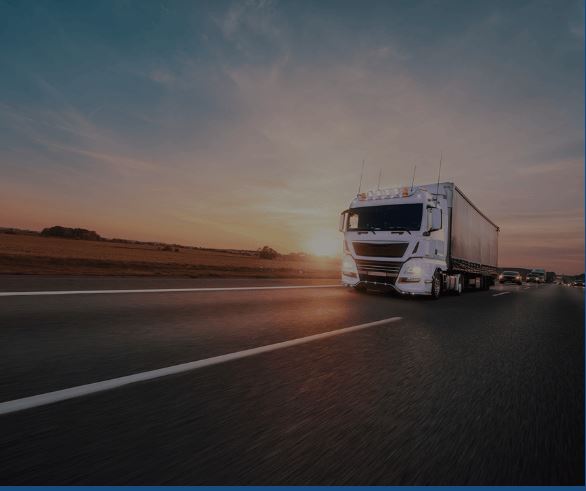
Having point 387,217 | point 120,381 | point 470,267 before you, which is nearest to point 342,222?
point 387,217

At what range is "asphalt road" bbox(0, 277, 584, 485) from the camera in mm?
1654

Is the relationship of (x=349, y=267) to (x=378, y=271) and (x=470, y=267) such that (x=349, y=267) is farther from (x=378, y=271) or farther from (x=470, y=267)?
(x=470, y=267)

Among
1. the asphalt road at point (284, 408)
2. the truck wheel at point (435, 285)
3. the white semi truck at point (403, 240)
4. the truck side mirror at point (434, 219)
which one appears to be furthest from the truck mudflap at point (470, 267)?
the asphalt road at point (284, 408)

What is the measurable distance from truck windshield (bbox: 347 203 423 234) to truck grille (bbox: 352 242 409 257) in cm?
57

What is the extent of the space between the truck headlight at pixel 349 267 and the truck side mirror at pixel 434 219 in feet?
8.49

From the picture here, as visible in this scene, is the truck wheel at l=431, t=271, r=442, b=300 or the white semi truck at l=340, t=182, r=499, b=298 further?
the truck wheel at l=431, t=271, r=442, b=300

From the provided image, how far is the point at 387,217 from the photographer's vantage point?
11.7 m

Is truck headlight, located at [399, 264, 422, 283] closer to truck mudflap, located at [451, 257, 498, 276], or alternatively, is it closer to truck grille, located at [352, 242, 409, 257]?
truck grille, located at [352, 242, 409, 257]

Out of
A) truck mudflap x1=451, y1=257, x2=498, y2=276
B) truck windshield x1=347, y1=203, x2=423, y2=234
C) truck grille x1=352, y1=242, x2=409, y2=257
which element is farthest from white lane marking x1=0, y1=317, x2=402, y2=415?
truck mudflap x1=451, y1=257, x2=498, y2=276

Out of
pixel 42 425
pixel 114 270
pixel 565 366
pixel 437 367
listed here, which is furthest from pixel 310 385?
pixel 114 270

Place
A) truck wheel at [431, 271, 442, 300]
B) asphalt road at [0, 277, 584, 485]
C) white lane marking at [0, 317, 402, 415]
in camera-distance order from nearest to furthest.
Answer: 1. asphalt road at [0, 277, 584, 485]
2. white lane marking at [0, 317, 402, 415]
3. truck wheel at [431, 271, 442, 300]

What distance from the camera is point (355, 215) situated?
41.2 feet

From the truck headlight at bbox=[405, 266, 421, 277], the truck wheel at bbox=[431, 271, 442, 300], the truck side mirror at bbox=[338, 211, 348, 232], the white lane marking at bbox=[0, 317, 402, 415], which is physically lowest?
the white lane marking at bbox=[0, 317, 402, 415]

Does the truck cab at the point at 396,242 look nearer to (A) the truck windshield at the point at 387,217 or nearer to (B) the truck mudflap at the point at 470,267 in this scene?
(A) the truck windshield at the point at 387,217
